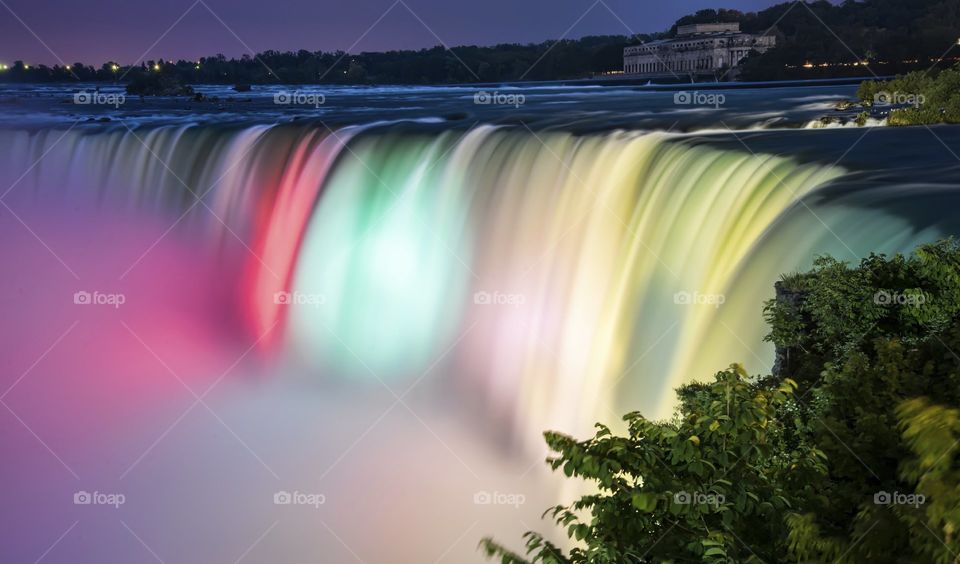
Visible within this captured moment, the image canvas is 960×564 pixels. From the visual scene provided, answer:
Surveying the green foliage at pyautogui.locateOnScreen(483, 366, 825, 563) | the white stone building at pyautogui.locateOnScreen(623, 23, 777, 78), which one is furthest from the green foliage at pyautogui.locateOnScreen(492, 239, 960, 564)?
the white stone building at pyautogui.locateOnScreen(623, 23, 777, 78)

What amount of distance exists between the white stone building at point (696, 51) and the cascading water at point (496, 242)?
85.0 ft

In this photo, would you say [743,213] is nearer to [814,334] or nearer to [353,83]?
[814,334]

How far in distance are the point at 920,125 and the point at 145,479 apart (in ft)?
58.4

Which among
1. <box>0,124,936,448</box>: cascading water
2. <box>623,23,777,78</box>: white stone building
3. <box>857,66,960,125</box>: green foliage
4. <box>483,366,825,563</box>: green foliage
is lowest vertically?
<box>483,366,825,563</box>: green foliage

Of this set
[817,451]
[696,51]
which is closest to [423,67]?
[696,51]

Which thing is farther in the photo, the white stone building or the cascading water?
the white stone building

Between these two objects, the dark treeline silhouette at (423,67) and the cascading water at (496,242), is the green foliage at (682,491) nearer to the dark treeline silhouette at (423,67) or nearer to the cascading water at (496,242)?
the cascading water at (496,242)

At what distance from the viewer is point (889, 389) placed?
8.16m

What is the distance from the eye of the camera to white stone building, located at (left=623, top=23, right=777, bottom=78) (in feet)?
150

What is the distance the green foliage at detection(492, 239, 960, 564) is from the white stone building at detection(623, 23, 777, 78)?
124ft

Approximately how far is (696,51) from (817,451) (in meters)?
43.8

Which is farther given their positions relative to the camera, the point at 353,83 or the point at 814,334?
the point at 353,83

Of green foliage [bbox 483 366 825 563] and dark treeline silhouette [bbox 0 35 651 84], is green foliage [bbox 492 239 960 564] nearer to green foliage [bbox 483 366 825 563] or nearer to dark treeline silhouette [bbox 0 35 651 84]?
green foliage [bbox 483 366 825 563]

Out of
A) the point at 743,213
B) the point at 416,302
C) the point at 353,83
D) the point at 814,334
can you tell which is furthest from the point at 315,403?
the point at 353,83
